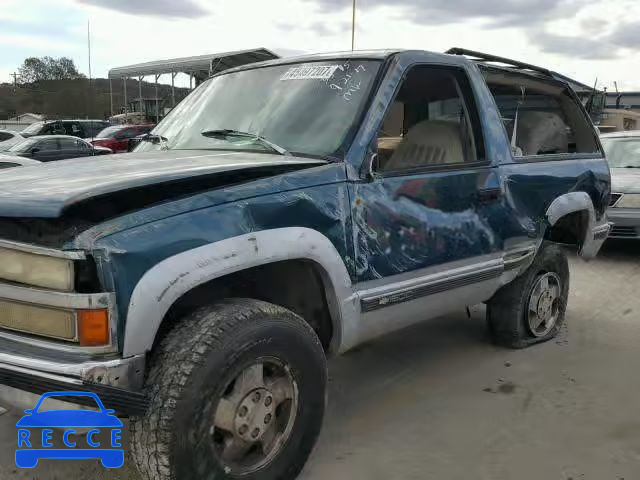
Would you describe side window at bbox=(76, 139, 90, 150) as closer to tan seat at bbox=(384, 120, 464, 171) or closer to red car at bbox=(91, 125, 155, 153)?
red car at bbox=(91, 125, 155, 153)

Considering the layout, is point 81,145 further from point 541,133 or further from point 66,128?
point 541,133

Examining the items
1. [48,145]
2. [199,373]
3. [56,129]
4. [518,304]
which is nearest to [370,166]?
[199,373]

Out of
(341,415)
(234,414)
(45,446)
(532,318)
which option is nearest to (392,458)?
(341,415)

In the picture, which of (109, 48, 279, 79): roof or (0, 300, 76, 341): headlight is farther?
(109, 48, 279, 79): roof

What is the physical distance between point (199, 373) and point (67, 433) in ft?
2.06

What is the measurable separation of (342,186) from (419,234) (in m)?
0.56

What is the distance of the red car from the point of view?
20664 mm

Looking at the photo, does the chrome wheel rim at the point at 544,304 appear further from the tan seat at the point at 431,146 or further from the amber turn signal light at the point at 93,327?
the amber turn signal light at the point at 93,327

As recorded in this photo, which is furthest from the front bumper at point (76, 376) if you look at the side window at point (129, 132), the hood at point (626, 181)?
the side window at point (129, 132)

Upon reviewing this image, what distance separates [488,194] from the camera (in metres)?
3.64

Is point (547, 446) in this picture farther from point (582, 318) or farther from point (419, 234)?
point (582, 318)

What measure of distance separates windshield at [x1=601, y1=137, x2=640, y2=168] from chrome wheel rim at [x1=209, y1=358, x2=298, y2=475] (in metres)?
7.33

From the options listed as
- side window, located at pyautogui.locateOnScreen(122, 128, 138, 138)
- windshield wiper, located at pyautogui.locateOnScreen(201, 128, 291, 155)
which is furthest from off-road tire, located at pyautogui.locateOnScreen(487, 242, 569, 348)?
side window, located at pyautogui.locateOnScreen(122, 128, 138, 138)

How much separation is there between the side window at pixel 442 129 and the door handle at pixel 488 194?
195 millimetres
